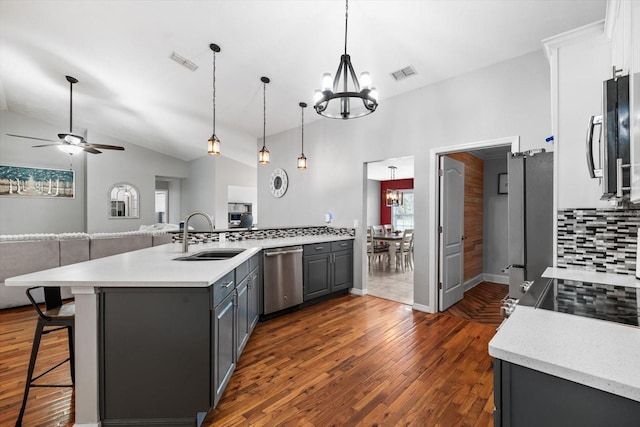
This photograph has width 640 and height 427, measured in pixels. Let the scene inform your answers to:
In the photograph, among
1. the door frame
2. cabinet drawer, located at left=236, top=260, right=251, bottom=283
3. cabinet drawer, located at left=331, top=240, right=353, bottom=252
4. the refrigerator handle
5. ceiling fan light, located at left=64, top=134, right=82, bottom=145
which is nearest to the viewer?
the refrigerator handle

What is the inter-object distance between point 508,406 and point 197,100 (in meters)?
5.25

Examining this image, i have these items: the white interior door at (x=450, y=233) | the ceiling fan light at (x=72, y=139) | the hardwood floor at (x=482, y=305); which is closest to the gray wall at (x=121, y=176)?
the ceiling fan light at (x=72, y=139)

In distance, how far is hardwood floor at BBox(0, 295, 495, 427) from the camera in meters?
1.81

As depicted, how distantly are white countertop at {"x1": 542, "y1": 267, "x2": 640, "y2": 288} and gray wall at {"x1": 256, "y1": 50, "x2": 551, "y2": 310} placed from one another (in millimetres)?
1539

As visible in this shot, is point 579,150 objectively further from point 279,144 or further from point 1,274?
point 1,274

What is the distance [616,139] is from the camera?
113 centimetres

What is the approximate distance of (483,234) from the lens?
5.45m

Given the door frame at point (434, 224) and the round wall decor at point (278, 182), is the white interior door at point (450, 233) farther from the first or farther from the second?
the round wall decor at point (278, 182)

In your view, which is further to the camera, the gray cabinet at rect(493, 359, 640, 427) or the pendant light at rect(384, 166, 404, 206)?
the pendant light at rect(384, 166, 404, 206)

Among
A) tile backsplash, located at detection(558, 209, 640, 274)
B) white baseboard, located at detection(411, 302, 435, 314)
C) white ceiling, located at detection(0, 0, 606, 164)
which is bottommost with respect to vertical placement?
white baseboard, located at detection(411, 302, 435, 314)

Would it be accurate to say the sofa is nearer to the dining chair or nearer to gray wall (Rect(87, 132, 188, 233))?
gray wall (Rect(87, 132, 188, 233))

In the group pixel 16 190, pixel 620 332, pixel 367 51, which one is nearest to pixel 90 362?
pixel 620 332

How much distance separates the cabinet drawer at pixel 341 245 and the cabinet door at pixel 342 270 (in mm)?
60

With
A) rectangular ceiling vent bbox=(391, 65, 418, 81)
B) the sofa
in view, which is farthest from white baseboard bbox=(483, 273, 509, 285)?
the sofa
